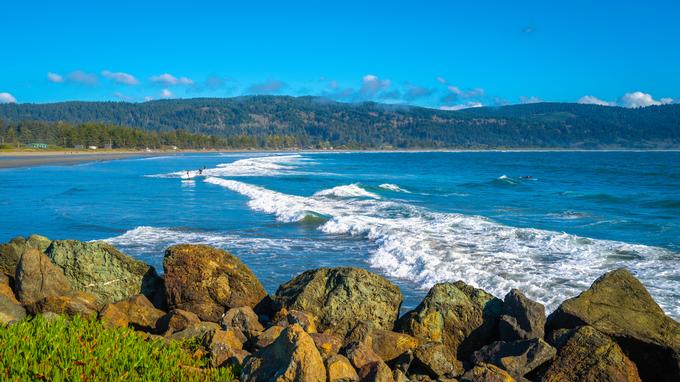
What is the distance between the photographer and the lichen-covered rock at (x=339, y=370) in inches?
205

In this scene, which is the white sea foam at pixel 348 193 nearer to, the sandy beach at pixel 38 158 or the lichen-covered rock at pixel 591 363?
the lichen-covered rock at pixel 591 363

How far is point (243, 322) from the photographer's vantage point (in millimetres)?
7242

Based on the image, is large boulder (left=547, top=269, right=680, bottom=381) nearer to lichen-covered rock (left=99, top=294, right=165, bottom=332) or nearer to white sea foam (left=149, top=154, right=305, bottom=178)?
lichen-covered rock (left=99, top=294, right=165, bottom=332)

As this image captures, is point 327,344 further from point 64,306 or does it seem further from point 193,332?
point 64,306

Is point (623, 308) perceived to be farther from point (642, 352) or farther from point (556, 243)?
point (556, 243)

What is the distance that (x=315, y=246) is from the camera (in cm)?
1677

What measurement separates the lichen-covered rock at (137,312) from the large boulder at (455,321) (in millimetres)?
3536

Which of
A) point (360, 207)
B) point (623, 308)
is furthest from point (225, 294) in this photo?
point (360, 207)

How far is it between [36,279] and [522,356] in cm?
692

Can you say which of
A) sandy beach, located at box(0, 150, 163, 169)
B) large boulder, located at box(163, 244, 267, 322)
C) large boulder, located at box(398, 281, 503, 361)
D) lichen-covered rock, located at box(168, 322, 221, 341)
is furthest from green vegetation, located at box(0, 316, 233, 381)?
sandy beach, located at box(0, 150, 163, 169)

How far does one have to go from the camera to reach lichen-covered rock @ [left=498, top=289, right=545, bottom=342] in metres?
7.05

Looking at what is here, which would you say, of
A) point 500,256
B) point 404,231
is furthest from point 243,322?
point 404,231

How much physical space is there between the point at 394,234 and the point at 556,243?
4.93 m

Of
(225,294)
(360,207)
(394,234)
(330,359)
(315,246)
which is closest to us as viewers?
(330,359)
